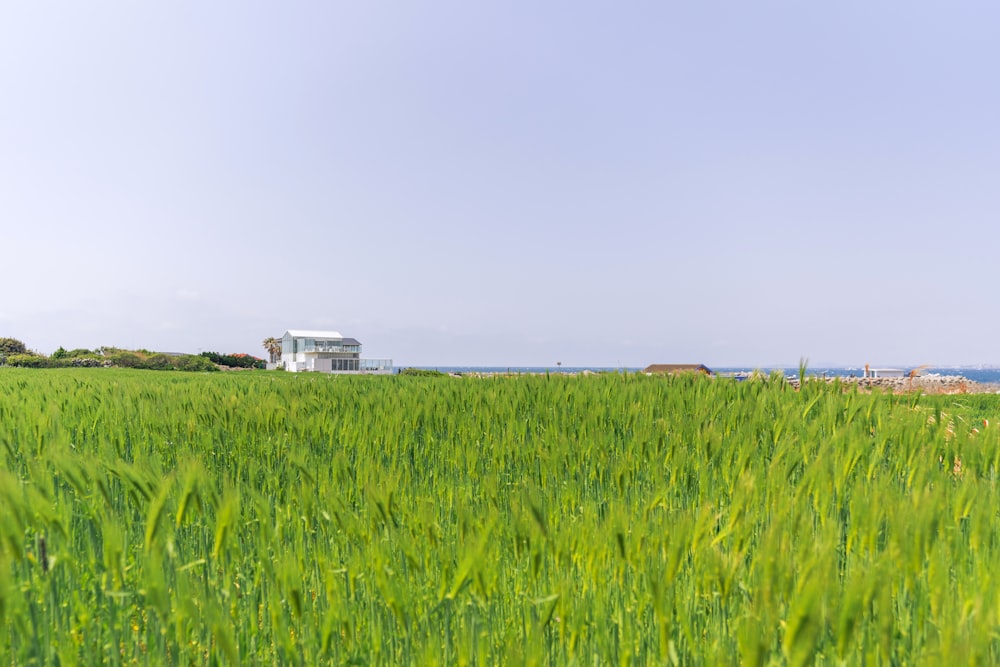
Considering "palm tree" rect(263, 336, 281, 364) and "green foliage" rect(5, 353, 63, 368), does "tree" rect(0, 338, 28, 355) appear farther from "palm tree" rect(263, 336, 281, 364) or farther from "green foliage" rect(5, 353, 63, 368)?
"palm tree" rect(263, 336, 281, 364)

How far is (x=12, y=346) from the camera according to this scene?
43.8 metres

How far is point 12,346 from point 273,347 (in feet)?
127

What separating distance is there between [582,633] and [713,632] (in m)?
0.38

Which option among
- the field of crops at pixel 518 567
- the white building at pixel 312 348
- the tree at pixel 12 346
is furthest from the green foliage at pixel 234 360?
the field of crops at pixel 518 567

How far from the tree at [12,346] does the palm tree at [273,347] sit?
35.3 meters

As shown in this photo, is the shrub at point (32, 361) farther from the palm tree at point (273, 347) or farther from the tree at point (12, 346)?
the palm tree at point (273, 347)

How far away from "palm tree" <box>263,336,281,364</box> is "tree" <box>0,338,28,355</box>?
1391 inches

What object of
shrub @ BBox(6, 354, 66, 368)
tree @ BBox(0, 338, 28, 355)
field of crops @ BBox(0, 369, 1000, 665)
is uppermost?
tree @ BBox(0, 338, 28, 355)

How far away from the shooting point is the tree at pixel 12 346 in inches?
1694

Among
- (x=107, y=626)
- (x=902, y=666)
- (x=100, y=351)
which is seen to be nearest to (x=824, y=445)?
(x=902, y=666)

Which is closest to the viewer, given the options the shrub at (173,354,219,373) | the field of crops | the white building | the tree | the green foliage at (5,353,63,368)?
the field of crops

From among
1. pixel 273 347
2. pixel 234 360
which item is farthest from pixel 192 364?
pixel 273 347

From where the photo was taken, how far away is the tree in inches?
1694

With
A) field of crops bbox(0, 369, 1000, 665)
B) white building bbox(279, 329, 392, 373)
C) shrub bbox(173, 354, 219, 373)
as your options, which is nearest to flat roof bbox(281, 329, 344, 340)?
white building bbox(279, 329, 392, 373)
